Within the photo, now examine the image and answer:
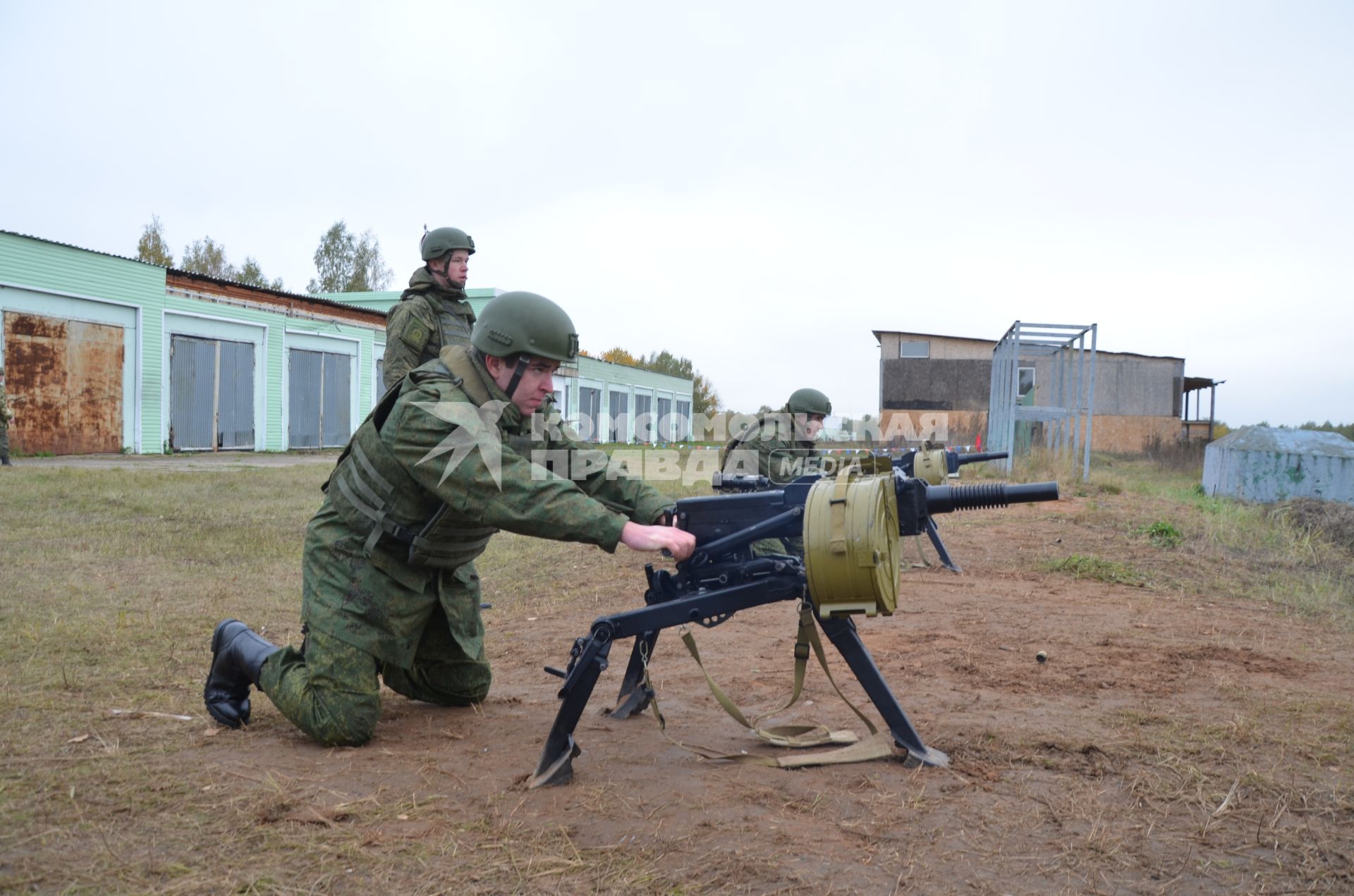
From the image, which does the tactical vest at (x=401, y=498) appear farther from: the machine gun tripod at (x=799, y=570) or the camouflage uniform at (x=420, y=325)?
the camouflage uniform at (x=420, y=325)

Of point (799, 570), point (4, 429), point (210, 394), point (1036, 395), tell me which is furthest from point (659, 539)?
point (210, 394)

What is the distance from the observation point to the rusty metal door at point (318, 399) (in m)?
26.1

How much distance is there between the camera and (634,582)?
8.02 meters

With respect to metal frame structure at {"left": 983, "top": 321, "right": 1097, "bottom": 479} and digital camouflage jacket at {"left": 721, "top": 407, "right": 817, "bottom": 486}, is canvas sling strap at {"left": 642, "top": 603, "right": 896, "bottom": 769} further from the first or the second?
metal frame structure at {"left": 983, "top": 321, "right": 1097, "bottom": 479}

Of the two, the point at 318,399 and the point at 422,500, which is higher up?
the point at 318,399

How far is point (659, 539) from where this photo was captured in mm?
3225

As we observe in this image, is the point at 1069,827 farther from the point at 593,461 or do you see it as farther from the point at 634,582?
the point at 634,582

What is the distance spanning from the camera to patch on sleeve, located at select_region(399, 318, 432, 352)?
18.5 feet

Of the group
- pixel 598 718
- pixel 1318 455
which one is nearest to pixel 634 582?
pixel 598 718

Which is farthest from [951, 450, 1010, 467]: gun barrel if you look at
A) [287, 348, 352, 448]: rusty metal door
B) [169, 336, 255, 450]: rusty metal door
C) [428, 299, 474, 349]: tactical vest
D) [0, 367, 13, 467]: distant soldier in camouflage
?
[287, 348, 352, 448]: rusty metal door

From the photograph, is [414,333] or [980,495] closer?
[980,495]

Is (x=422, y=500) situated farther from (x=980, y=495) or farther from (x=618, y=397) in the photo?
(x=618, y=397)

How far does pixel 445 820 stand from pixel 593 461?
1.54 metres

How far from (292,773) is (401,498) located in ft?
3.31
